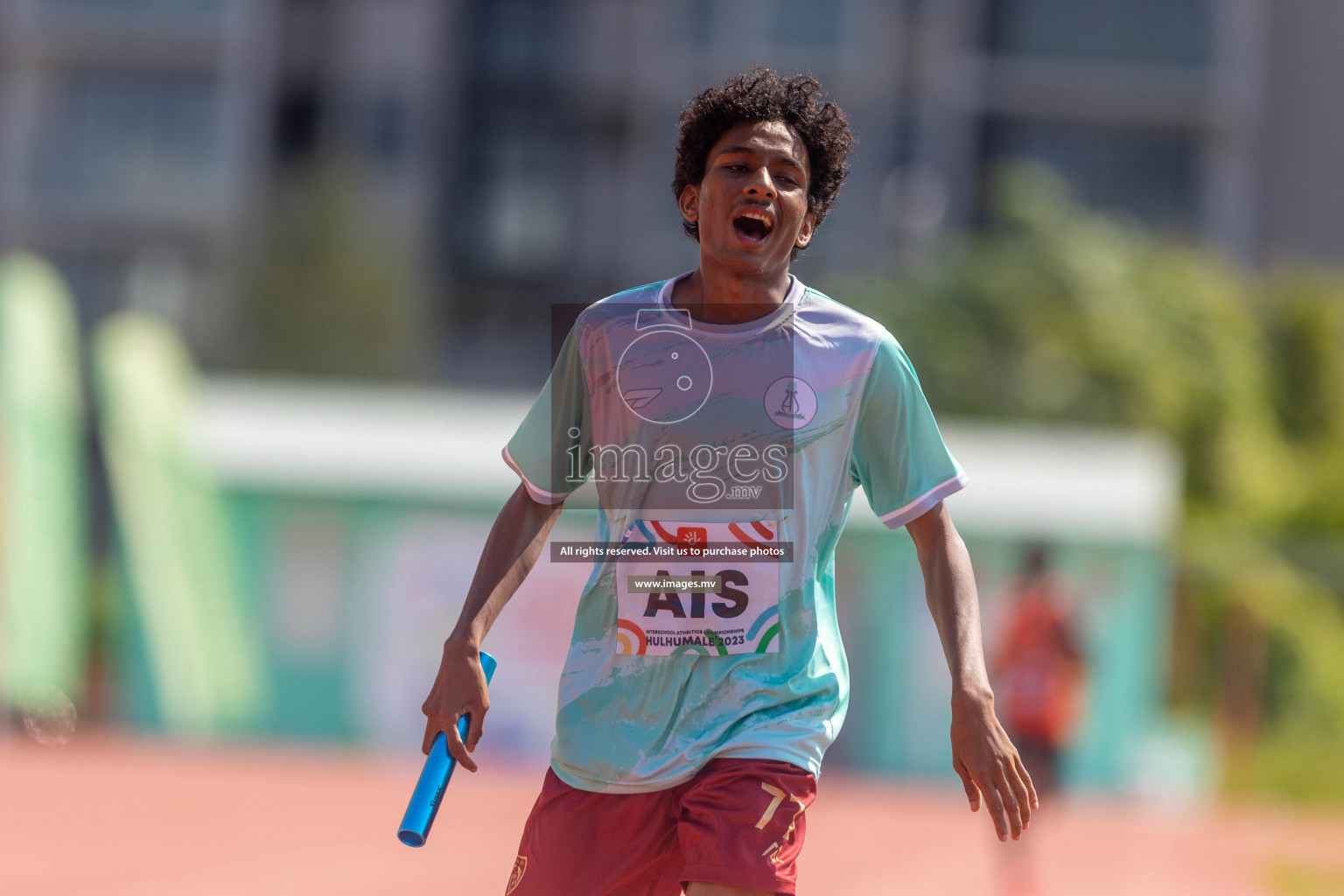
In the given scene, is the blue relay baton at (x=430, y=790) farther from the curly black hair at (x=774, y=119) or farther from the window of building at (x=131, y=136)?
the window of building at (x=131, y=136)

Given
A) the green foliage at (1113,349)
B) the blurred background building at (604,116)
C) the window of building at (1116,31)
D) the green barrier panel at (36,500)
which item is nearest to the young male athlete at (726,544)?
the green barrier panel at (36,500)

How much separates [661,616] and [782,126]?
3.37 ft

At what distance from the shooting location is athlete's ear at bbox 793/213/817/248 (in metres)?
3.73

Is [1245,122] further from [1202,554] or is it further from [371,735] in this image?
[371,735]

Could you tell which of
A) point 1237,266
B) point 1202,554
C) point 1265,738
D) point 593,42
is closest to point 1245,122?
point 1237,266

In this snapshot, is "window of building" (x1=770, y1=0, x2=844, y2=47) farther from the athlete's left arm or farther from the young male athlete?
the athlete's left arm

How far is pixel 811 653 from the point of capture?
359cm

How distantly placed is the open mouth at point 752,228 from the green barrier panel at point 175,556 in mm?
14837

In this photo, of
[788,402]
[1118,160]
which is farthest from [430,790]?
[1118,160]

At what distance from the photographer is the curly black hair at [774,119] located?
3.69 m

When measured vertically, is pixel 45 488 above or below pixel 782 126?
below

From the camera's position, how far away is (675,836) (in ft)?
11.8

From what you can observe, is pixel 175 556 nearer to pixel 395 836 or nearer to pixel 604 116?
pixel 395 836

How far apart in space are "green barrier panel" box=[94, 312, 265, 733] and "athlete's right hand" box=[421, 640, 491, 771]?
1462 cm
